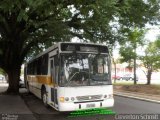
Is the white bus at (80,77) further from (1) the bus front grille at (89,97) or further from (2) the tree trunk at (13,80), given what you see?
(2) the tree trunk at (13,80)

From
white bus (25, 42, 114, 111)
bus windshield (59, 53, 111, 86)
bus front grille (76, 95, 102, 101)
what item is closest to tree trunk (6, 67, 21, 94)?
white bus (25, 42, 114, 111)

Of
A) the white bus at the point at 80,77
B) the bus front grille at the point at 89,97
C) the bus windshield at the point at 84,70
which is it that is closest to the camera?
the white bus at the point at 80,77

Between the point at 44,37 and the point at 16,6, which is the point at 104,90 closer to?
the point at 16,6

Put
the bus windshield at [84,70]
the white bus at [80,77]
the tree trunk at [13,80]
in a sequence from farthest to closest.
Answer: the tree trunk at [13,80]
the bus windshield at [84,70]
the white bus at [80,77]

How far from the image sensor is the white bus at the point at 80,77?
13.2 metres

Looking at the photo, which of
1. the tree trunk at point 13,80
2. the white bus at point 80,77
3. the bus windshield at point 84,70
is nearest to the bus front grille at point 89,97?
the white bus at point 80,77

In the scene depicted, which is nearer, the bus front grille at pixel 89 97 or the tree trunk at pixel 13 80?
the bus front grille at pixel 89 97

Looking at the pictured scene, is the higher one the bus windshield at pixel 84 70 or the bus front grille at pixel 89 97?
the bus windshield at pixel 84 70

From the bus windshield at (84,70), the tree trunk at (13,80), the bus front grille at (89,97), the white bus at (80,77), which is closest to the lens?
the white bus at (80,77)

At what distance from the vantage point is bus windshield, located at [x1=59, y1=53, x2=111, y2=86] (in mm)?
13398

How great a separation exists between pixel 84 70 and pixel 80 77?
36 cm

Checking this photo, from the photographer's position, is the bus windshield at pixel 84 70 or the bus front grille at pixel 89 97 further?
the bus windshield at pixel 84 70

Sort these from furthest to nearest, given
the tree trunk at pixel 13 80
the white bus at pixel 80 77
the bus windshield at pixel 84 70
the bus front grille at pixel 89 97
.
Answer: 1. the tree trunk at pixel 13 80
2. the bus windshield at pixel 84 70
3. the bus front grille at pixel 89 97
4. the white bus at pixel 80 77

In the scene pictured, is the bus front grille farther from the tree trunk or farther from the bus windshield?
the tree trunk
